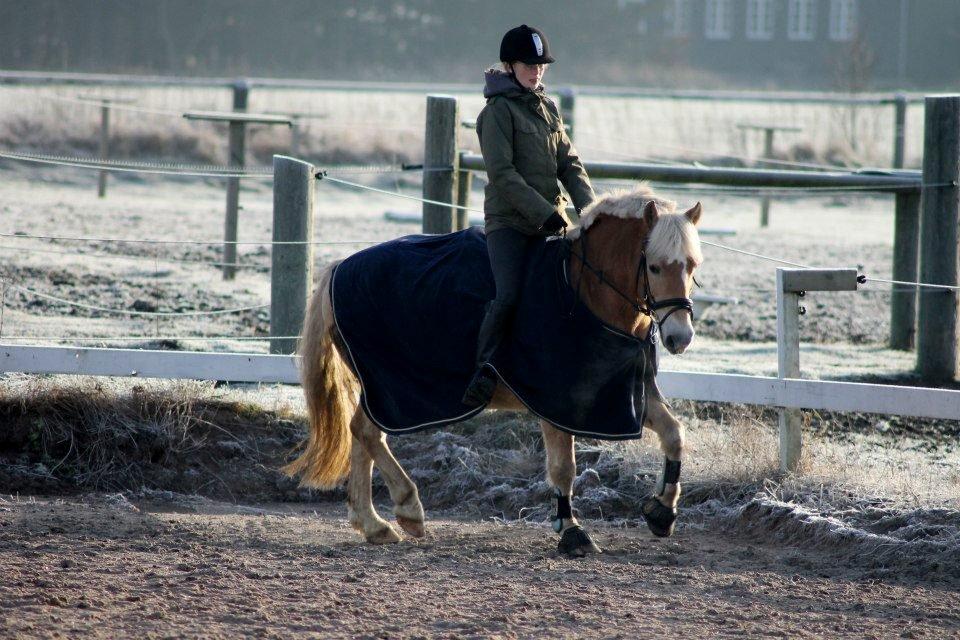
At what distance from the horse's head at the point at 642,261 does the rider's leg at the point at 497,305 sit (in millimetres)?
282

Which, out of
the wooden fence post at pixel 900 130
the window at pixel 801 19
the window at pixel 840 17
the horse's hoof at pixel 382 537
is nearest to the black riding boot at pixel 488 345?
the horse's hoof at pixel 382 537

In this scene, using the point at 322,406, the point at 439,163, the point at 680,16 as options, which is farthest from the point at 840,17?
the point at 322,406

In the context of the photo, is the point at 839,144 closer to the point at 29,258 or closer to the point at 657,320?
the point at 29,258

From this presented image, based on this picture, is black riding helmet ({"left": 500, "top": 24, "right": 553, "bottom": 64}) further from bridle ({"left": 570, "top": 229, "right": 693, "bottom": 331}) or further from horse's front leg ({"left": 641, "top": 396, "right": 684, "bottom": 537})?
horse's front leg ({"left": 641, "top": 396, "right": 684, "bottom": 537})

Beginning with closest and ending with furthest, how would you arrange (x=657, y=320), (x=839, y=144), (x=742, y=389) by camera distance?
1. (x=657, y=320)
2. (x=742, y=389)
3. (x=839, y=144)

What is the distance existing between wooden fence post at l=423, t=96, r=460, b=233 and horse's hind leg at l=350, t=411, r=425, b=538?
2.35 m

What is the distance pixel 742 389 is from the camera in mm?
6422

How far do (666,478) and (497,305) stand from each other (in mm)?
1087

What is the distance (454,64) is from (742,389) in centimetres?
4022

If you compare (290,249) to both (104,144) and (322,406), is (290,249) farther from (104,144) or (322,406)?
(104,144)

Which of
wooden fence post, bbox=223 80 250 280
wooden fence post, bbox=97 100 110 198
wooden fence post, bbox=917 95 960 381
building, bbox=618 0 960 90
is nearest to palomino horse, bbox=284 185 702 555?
wooden fence post, bbox=917 95 960 381

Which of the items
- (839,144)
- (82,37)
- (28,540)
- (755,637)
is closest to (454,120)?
(28,540)

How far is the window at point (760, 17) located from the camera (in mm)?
49719

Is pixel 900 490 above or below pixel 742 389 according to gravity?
below
